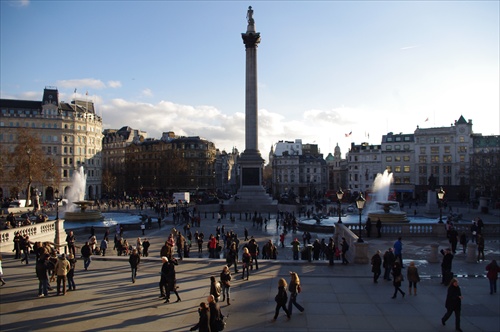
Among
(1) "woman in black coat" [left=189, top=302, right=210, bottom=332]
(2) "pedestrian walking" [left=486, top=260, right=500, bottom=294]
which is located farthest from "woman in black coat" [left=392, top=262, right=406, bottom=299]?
(1) "woman in black coat" [left=189, top=302, right=210, bottom=332]

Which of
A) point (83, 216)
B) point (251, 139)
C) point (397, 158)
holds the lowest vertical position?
point (83, 216)

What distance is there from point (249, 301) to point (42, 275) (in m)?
7.17

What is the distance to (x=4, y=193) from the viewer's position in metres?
81.5

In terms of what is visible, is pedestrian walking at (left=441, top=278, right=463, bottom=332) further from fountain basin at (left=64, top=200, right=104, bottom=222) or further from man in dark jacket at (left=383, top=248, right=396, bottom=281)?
fountain basin at (left=64, top=200, right=104, bottom=222)

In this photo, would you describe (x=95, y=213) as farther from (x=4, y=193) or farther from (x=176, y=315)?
(x=4, y=193)

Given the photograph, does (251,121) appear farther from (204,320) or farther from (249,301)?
(204,320)

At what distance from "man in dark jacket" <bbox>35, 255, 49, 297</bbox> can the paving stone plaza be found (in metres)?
0.29

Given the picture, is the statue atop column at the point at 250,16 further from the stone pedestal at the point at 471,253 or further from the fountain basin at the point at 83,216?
the stone pedestal at the point at 471,253

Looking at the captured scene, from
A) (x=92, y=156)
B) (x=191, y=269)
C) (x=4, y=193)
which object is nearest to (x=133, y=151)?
(x=92, y=156)

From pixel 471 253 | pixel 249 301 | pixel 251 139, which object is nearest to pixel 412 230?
pixel 471 253

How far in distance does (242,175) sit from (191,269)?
46.8 meters

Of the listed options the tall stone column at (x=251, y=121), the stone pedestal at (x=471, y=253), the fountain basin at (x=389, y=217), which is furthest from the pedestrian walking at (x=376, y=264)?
the tall stone column at (x=251, y=121)

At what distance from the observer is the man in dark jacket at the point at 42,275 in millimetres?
13359

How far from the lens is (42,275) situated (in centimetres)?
1358
